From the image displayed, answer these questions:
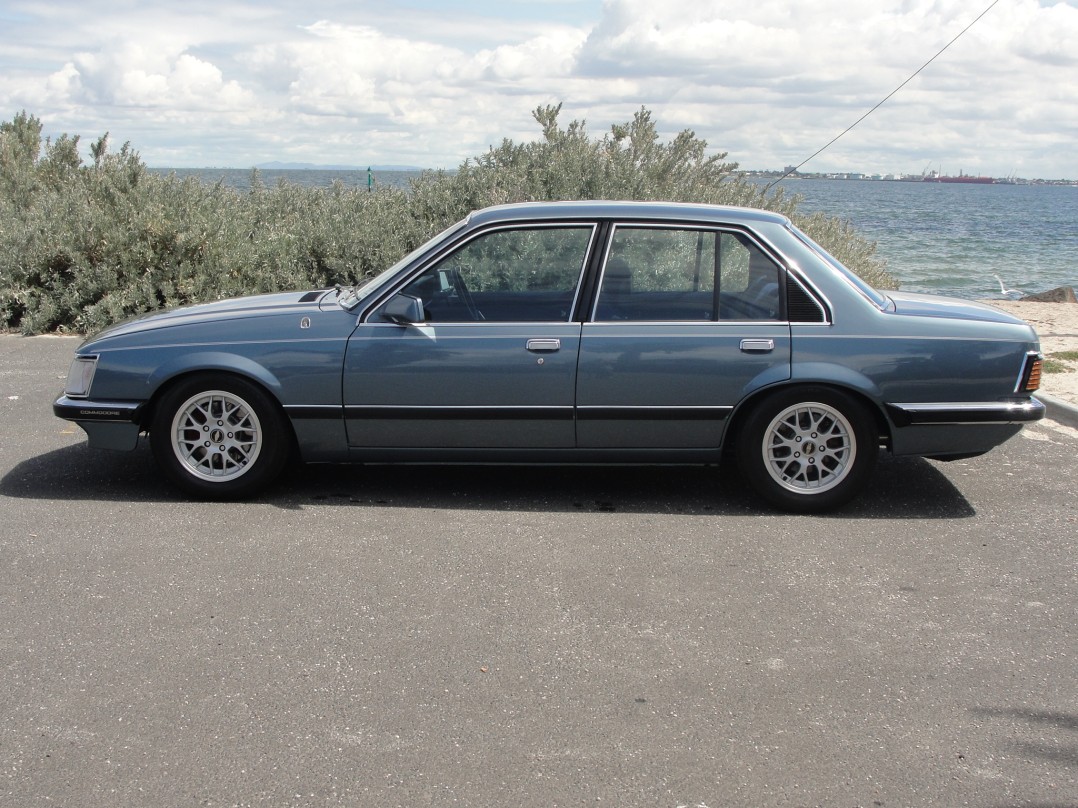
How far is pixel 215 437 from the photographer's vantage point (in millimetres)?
5863

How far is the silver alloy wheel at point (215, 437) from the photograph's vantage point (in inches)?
229

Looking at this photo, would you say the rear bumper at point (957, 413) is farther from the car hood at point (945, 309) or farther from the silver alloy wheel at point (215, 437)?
the silver alloy wheel at point (215, 437)

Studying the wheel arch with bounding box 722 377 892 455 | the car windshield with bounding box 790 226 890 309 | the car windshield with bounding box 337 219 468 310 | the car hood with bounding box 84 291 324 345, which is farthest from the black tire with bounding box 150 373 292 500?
the car windshield with bounding box 790 226 890 309

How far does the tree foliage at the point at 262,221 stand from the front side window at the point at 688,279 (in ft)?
20.7

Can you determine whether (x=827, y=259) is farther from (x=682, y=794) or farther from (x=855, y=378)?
(x=682, y=794)

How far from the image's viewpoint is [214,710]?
3.64 m

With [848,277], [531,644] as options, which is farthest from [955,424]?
[531,644]

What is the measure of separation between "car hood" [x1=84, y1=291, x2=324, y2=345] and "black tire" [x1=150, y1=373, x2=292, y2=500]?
1.24 ft

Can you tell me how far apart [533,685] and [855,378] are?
8.73 ft

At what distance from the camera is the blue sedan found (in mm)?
5676

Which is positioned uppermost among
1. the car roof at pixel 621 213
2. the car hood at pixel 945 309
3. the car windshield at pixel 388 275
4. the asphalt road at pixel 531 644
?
the car roof at pixel 621 213

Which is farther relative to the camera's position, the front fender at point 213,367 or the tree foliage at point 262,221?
the tree foliage at point 262,221

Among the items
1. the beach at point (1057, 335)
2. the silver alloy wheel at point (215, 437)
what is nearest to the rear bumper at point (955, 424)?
the beach at point (1057, 335)

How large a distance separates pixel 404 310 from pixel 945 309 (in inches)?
116
